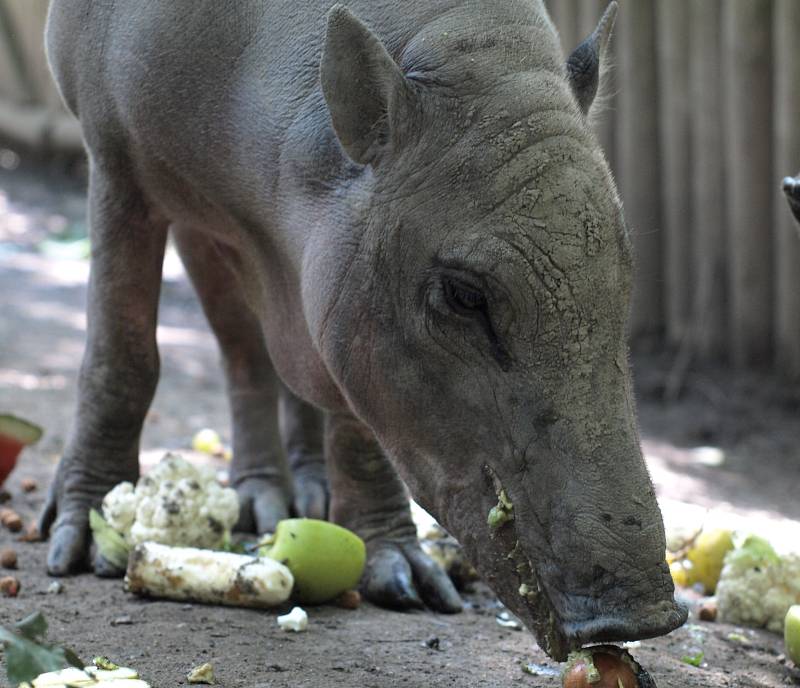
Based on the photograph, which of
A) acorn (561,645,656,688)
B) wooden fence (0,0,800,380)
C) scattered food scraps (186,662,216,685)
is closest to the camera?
acorn (561,645,656,688)

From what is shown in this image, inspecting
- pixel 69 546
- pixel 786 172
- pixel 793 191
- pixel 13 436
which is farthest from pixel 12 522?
pixel 786 172

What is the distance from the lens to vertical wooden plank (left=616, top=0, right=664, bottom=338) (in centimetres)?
859

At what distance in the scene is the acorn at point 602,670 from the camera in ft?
10.1

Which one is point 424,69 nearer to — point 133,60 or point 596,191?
point 596,191

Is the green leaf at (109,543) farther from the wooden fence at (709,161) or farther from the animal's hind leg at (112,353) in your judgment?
the wooden fence at (709,161)

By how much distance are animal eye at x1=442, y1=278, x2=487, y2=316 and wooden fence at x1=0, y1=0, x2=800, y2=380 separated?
4.61 m

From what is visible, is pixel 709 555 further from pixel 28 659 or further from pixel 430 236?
pixel 28 659

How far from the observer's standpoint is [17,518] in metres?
4.93

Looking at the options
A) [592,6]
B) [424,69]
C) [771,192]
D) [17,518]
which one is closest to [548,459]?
[424,69]

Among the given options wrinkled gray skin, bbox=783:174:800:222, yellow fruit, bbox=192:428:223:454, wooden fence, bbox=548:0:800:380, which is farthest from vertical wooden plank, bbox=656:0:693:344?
wrinkled gray skin, bbox=783:174:800:222

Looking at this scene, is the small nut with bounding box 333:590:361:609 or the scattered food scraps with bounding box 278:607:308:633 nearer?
the scattered food scraps with bounding box 278:607:308:633

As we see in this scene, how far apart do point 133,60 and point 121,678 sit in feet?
6.22

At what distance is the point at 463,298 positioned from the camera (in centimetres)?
329

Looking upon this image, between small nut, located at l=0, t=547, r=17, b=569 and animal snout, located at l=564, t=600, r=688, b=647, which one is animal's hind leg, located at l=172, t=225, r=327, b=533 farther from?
animal snout, located at l=564, t=600, r=688, b=647
